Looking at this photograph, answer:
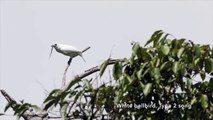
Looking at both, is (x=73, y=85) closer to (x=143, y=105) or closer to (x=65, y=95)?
(x=65, y=95)

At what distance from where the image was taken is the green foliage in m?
2.82

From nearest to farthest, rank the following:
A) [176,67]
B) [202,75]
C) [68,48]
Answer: [176,67] < [202,75] < [68,48]

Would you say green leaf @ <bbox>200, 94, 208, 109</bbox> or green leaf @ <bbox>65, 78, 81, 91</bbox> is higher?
green leaf @ <bbox>65, 78, 81, 91</bbox>

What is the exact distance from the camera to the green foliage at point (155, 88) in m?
2.82

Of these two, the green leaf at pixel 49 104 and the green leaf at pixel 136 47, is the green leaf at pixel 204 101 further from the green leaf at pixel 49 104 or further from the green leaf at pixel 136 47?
the green leaf at pixel 49 104

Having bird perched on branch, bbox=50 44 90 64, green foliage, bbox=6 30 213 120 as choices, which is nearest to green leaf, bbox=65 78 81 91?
green foliage, bbox=6 30 213 120

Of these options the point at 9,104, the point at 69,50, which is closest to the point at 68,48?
the point at 69,50

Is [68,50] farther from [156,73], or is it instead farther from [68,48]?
[156,73]

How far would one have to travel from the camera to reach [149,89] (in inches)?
110

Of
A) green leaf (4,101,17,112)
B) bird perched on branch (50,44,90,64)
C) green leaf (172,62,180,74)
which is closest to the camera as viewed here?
green leaf (172,62,180,74)

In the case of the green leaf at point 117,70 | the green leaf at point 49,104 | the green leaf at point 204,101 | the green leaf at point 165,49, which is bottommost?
the green leaf at point 204,101

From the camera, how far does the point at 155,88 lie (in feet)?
9.55

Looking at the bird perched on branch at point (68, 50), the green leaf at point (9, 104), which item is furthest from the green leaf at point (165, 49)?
the bird perched on branch at point (68, 50)

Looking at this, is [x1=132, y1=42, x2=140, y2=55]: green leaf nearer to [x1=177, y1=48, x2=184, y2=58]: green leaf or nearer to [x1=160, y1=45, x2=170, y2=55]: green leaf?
[x1=160, y1=45, x2=170, y2=55]: green leaf
